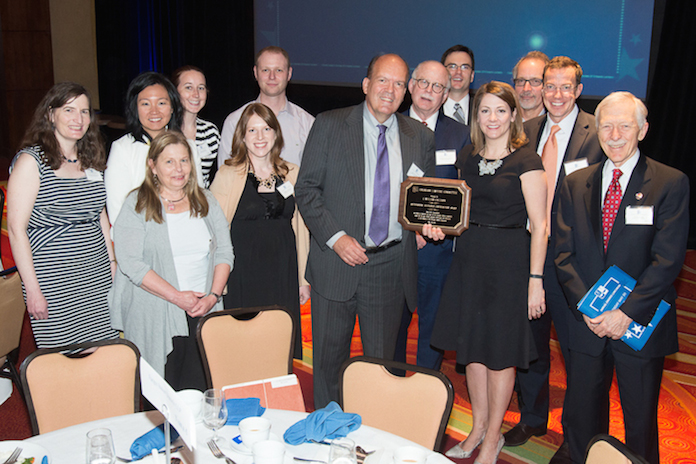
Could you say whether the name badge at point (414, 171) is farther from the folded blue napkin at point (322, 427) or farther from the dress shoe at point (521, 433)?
the dress shoe at point (521, 433)

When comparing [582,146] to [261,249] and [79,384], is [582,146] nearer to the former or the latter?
[261,249]

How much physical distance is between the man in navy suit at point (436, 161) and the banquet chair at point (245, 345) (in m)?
1.03

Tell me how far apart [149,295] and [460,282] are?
1.62 m

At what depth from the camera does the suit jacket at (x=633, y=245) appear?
266cm

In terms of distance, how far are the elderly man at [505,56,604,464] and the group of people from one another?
11mm

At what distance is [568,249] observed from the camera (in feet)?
9.51

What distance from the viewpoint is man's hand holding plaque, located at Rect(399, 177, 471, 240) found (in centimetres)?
301

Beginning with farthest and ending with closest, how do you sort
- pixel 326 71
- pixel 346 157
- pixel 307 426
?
pixel 326 71
pixel 346 157
pixel 307 426

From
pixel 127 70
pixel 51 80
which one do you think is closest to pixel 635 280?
pixel 127 70

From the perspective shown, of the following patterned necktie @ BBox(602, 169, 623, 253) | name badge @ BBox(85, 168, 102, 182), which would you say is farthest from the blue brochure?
name badge @ BBox(85, 168, 102, 182)

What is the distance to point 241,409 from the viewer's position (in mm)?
A: 2197

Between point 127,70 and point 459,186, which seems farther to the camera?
point 127,70

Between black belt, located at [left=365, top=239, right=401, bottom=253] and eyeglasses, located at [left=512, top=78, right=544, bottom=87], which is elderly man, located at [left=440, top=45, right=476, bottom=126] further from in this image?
black belt, located at [left=365, top=239, right=401, bottom=253]

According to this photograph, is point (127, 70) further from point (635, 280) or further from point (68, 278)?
point (635, 280)
